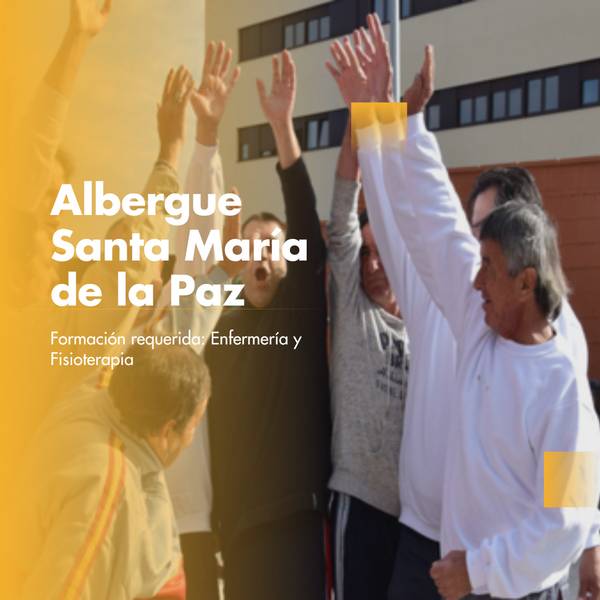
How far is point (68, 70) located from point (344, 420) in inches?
36.6

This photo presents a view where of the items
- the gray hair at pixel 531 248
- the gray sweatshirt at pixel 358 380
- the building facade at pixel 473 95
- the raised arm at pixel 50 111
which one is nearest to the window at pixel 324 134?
the building facade at pixel 473 95

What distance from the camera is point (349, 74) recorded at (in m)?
2.24

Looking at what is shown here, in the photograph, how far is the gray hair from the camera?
190cm

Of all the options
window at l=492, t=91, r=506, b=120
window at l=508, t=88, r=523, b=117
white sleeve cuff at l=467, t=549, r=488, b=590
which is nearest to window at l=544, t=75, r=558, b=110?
window at l=508, t=88, r=523, b=117

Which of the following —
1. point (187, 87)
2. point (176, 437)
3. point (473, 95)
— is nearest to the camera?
point (176, 437)

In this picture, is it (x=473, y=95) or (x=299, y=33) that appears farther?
(x=473, y=95)

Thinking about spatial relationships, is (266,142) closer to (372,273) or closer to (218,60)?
(218,60)

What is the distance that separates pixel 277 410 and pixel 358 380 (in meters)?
0.20

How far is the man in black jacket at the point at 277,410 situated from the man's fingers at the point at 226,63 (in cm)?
11

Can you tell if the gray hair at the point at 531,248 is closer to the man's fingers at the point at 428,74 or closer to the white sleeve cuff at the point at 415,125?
the white sleeve cuff at the point at 415,125

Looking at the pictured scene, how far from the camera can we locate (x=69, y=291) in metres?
1.90

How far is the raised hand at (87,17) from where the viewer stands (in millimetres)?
1863
